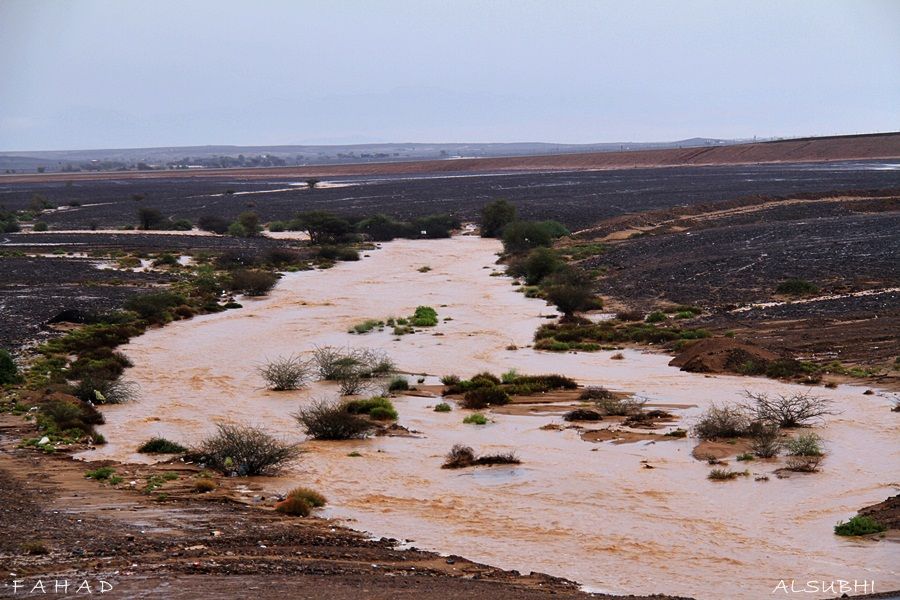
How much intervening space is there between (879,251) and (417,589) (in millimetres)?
33079

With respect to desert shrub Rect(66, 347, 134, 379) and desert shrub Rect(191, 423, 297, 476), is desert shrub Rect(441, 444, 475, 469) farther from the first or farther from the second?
desert shrub Rect(66, 347, 134, 379)

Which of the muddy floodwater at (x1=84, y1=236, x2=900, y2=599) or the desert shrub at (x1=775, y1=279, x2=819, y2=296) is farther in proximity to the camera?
the desert shrub at (x1=775, y1=279, x2=819, y2=296)

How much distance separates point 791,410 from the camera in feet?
64.9

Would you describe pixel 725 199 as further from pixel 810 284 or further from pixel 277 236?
pixel 810 284

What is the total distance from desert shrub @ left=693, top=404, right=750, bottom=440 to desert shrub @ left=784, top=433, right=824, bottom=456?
98 centimetres

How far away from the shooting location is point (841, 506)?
1536cm

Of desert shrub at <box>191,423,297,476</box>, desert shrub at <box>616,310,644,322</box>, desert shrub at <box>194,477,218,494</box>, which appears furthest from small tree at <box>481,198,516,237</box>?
desert shrub at <box>194,477,218,494</box>

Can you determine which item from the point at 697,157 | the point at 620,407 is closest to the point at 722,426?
the point at 620,407

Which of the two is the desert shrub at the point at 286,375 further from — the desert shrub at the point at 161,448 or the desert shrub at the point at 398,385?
the desert shrub at the point at 161,448

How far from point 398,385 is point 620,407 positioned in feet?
18.4

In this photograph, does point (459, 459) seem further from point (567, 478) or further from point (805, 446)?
point (805, 446)

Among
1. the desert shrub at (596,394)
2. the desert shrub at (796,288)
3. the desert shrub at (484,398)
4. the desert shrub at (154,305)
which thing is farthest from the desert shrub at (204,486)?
the desert shrub at (796,288)

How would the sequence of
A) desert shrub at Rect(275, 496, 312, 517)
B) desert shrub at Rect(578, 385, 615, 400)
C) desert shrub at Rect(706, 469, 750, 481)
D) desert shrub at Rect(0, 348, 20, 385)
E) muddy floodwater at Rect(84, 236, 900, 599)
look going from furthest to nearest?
desert shrub at Rect(0, 348, 20, 385)
desert shrub at Rect(578, 385, 615, 400)
desert shrub at Rect(706, 469, 750, 481)
desert shrub at Rect(275, 496, 312, 517)
muddy floodwater at Rect(84, 236, 900, 599)

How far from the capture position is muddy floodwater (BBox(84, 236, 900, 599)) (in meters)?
13.3
